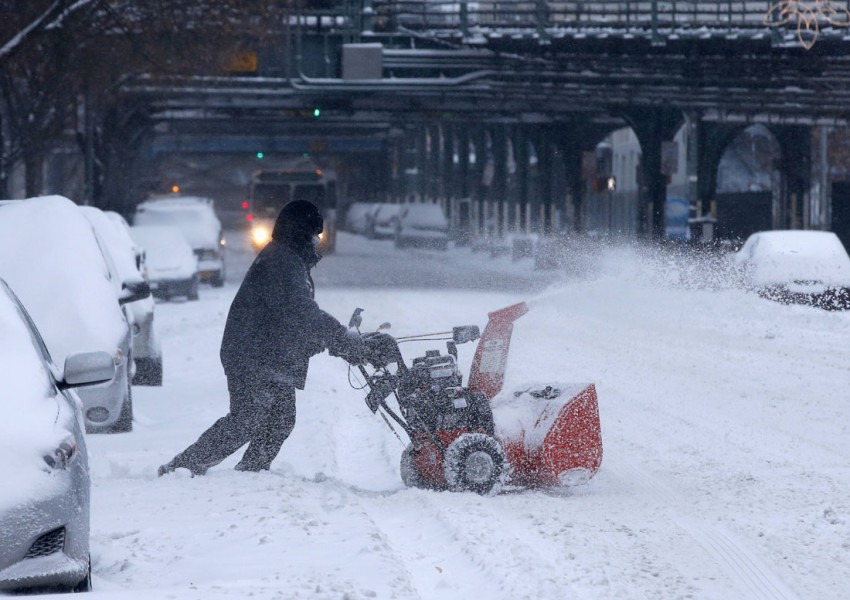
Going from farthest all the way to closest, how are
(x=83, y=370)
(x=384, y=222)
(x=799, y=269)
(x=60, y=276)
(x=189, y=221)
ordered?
(x=384, y=222) < (x=189, y=221) < (x=799, y=269) < (x=60, y=276) < (x=83, y=370)

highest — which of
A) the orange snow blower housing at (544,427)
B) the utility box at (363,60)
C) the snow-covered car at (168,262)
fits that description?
the utility box at (363,60)

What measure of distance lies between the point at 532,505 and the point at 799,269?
58.8ft

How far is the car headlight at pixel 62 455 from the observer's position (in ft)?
18.2

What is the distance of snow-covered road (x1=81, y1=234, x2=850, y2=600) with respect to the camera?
6484 millimetres

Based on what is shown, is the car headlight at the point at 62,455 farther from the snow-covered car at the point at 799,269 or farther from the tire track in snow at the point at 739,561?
the snow-covered car at the point at 799,269

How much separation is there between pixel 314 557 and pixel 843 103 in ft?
126

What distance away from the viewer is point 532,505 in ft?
28.4

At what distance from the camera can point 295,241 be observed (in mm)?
8898

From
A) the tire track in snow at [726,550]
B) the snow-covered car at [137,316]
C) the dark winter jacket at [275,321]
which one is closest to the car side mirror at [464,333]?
the dark winter jacket at [275,321]

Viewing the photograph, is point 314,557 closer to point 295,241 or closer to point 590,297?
point 295,241

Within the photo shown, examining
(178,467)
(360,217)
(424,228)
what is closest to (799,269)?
(178,467)

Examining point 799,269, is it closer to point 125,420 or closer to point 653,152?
point 125,420

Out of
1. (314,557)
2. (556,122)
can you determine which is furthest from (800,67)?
(314,557)

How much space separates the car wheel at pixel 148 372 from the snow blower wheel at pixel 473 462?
23.4 feet
